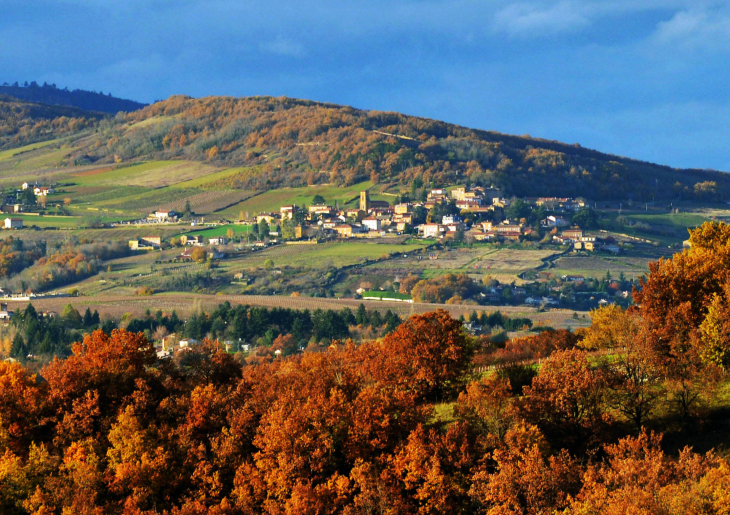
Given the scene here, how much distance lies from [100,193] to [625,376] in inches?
4911

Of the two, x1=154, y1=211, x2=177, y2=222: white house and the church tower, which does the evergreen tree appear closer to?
x1=154, y1=211, x2=177, y2=222: white house

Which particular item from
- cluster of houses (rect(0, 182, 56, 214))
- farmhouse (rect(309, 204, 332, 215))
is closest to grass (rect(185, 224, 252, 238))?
farmhouse (rect(309, 204, 332, 215))

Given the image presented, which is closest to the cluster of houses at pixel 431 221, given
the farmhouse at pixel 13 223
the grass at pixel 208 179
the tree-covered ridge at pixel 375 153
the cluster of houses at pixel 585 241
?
the cluster of houses at pixel 585 241

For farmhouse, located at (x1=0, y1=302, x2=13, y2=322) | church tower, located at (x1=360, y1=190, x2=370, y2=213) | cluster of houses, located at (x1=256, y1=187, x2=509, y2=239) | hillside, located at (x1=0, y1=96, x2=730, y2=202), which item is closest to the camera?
farmhouse, located at (x1=0, y1=302, x2=13, y2=322)

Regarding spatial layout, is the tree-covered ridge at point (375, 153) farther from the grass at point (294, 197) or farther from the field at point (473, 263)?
the field at point (473, 263)

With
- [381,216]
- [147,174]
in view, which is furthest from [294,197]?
[147,174]

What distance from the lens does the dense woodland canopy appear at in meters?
24.4

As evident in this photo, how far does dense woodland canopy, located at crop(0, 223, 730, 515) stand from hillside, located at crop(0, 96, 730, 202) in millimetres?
109047

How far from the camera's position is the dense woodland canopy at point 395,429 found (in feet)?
80.1

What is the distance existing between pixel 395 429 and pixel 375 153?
424 ft

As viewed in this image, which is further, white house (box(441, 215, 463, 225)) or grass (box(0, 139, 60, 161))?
grass (box(0, 139, 60, 161))

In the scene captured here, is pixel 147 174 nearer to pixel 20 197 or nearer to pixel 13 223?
pixel 20 197

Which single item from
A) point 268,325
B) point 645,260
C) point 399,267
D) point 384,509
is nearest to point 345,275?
point 399,267

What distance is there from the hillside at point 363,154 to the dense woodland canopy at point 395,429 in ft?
358
